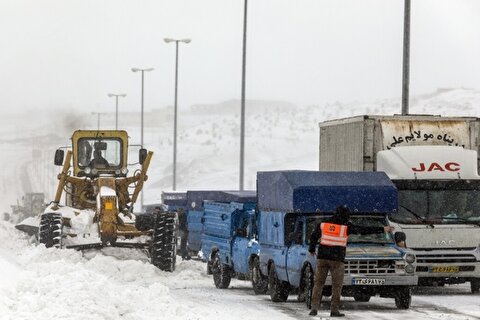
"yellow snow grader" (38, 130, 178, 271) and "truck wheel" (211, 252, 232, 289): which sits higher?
"yellow snow grader" (38, 130, 178, 271)

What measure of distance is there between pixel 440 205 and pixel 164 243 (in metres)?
6.95

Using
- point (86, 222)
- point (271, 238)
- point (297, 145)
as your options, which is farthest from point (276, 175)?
point (297, 145)

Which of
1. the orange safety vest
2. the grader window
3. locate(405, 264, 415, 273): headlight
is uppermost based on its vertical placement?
the grader window

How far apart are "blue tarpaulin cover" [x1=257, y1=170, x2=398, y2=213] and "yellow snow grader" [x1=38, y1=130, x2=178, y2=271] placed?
265 inches

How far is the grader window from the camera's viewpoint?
1304 inches

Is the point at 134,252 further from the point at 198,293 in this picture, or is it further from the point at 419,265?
the point at 419,265

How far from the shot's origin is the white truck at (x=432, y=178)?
25.6m

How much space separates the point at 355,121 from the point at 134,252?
24.1ft

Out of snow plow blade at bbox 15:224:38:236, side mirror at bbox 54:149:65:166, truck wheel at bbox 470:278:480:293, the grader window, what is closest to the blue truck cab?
truck wheel at bbox 470:278:480:293

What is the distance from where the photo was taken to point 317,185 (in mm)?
22922

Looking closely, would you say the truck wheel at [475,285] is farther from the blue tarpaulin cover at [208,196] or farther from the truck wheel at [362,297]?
the blue tarpaulin cover at [208,196]

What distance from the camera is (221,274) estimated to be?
27.4m

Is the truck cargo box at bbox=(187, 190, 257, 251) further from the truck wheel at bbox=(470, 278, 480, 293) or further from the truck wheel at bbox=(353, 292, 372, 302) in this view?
the truck wheel at bbox=(353, 292, 372, 302)

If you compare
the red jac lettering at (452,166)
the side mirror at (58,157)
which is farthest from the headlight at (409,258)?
the side mirror at (58,157)
